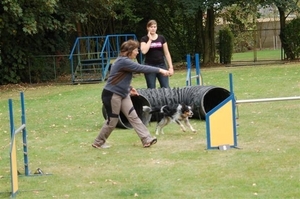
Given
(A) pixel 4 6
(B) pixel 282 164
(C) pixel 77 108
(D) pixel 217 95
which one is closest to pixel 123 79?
(B) pixel 282 164

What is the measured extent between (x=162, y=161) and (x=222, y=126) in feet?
3.76

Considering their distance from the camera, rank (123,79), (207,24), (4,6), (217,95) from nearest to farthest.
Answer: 1. (123,79)
2. (217,95)
3. (4,6)
4. (207,24)

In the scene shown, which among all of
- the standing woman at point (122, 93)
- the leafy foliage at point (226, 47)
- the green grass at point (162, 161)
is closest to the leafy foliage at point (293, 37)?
the leafy foliage at point (226, 47)

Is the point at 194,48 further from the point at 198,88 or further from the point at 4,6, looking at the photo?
the point at 198,88

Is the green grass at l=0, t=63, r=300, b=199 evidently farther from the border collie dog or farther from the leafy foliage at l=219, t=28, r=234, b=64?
the leafy foliage at l=219, t=28, r=234, b=64

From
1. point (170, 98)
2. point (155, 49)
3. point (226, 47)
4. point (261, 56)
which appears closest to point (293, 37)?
point (226, 47)

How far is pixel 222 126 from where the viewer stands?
10.3m

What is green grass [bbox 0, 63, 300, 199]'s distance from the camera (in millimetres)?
7977

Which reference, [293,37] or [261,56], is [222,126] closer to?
[293,37]

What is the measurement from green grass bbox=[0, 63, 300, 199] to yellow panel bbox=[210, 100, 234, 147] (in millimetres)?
207

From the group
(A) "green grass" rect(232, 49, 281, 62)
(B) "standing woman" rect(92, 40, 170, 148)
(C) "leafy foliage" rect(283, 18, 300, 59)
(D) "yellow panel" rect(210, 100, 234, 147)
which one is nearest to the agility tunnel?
(B) "standing woman" rect(92, 40, 170, 148)

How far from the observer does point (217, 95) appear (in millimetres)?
15031

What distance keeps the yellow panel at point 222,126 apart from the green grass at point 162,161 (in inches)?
8.1

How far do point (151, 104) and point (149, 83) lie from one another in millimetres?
913
